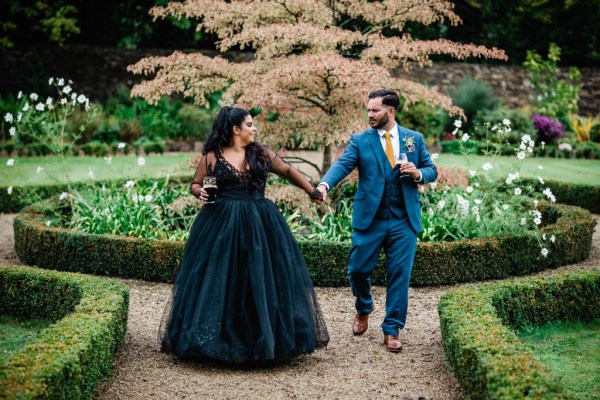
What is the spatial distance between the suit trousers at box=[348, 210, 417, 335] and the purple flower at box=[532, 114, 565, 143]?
44.7 feet

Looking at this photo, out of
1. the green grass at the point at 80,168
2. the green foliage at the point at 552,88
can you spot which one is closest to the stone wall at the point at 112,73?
the green foliage at the point at 552,88

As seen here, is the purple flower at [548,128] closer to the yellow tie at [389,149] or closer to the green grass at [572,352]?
the green grass at [572,352]

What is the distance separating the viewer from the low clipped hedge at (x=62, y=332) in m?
3.58

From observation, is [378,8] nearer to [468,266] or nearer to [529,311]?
[468,266]

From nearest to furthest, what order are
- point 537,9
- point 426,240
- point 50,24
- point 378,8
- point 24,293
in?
point 24,293
point 426,240
point 378,8
point 50,24
point 537,9

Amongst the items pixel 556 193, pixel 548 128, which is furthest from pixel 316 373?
pixel 548 128

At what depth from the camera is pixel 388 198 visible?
5.12 metres

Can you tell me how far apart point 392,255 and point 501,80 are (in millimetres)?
18656

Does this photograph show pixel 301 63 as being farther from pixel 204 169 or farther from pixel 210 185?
pixel 210 185

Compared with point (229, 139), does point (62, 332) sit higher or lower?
lower

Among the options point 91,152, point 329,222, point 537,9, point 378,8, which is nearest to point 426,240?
point 329,222

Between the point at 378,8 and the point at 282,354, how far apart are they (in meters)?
5.61

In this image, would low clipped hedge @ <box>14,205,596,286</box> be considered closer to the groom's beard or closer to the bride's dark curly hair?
the groom's beard

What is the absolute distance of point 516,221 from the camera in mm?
7910
